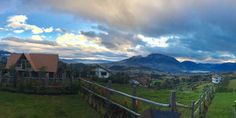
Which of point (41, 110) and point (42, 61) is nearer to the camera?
point (41, 110)

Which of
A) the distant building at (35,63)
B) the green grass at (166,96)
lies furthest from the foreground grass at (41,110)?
the distant building at (35,63)

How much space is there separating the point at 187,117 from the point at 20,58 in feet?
132

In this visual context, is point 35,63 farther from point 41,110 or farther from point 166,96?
point 41,110

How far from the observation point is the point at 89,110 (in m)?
18.9

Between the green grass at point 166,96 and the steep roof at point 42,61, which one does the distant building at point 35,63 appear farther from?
the green grass at point 166,96

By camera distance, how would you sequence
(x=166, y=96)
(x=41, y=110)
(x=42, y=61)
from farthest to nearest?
(x=42, y=61) < (x=166, y=96) < (x=41, y=110)

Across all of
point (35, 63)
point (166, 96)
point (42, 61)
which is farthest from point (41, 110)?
point (35, 63)

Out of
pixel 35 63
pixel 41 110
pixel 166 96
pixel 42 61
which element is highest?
pixel 42 61

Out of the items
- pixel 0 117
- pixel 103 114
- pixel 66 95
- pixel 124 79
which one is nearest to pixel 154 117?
pixel 103 114

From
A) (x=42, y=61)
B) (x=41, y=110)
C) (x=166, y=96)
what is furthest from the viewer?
(x=42, y=61)

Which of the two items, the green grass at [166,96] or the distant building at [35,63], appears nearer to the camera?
the green grass at [166,96]

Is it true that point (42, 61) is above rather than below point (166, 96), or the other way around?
above

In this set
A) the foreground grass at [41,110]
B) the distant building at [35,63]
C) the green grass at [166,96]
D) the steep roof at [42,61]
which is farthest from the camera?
the steep roof at [42,61]

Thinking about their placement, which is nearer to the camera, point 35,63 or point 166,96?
point 166,96
